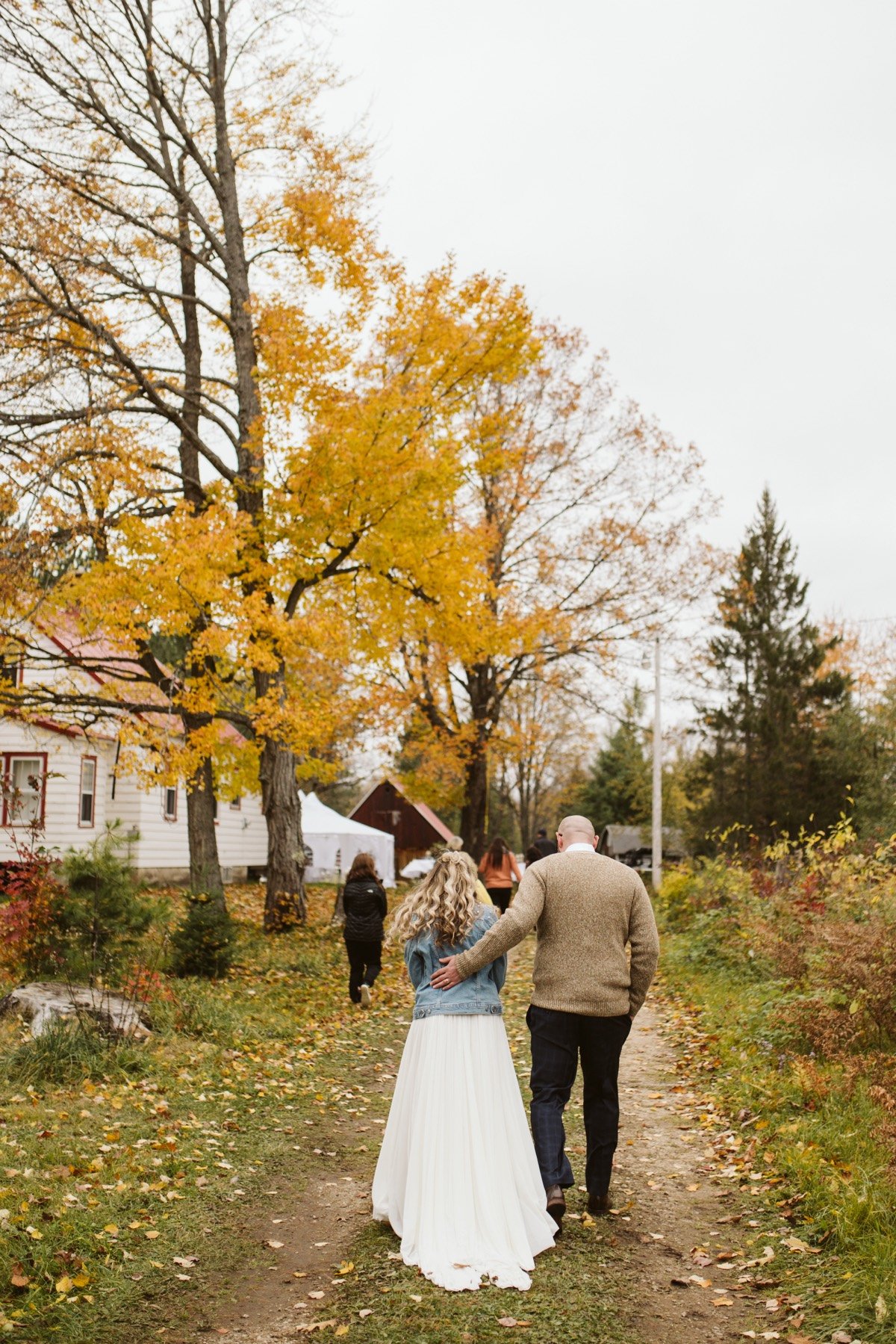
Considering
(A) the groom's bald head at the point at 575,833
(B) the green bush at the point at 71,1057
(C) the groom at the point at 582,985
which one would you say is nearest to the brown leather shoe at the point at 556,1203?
(C) the groom at the point at 582,985

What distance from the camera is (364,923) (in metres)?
12.2

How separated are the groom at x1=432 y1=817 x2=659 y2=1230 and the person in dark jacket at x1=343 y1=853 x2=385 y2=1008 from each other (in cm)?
643

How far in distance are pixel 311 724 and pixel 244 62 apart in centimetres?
1078

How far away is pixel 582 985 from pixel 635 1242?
124 cm

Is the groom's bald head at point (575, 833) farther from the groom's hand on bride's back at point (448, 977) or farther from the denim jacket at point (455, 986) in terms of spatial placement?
the groom's hand on bride's back at point (448, 977)

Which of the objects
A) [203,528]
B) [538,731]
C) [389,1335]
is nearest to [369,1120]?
[389,1335]

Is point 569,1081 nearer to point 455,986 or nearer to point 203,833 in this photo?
point 455,986

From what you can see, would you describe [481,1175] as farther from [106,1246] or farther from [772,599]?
[772,599]

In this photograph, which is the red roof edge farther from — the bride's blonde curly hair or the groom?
the bride's blonde curly hair

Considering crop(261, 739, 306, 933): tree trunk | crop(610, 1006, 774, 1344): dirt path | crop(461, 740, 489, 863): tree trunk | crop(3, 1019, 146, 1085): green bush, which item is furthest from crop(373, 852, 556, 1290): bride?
crop(461, 740, 489, 863): tree trunk

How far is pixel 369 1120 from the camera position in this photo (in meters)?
8.12

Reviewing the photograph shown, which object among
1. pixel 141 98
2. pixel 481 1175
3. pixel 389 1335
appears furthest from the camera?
pixel 141 98

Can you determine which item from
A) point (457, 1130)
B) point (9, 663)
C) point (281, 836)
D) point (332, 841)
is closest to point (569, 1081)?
point (457, 1130)

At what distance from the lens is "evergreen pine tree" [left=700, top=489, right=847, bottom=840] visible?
3784cm
